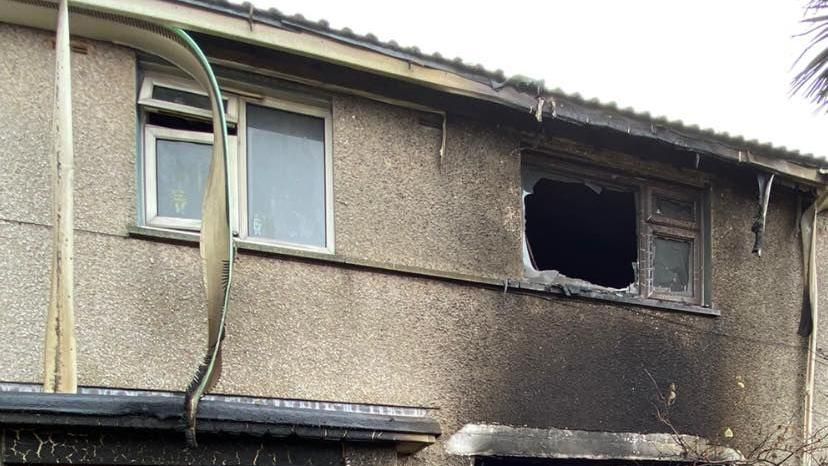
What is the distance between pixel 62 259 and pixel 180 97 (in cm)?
161

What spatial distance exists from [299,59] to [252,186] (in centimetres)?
100

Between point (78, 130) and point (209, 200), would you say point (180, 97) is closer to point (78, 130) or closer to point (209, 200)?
point (78, 130)

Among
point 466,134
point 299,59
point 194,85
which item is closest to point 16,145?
point 194,85

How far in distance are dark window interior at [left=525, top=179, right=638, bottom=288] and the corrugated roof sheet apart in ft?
3.04

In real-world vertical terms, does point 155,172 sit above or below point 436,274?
above

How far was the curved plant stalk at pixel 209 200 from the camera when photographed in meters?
4.56

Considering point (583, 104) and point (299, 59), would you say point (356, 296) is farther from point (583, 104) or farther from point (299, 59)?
point (583, 104)

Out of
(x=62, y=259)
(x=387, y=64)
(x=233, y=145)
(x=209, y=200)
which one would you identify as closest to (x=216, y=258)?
(x=209, y=200)

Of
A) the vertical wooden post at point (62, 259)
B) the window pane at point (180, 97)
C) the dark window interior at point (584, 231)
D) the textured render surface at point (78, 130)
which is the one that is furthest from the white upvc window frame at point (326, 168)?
the dark window interior at point (584, 231)

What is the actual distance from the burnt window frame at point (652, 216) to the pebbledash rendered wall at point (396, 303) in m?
0.16

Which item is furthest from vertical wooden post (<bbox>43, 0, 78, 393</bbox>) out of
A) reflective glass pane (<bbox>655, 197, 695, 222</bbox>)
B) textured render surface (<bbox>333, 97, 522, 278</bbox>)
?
reflective glass pane (<bbox>655, 197, 695, 222</bbox>)

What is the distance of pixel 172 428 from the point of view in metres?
4.47

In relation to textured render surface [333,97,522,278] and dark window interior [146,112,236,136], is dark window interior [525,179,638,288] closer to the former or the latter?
textured render surface [333,97,522,278]

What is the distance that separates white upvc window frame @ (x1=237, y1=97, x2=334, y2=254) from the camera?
5559 millimetres
